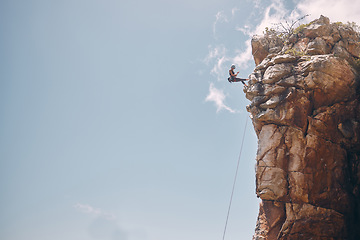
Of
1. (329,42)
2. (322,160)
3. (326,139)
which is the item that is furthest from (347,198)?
(329,42)

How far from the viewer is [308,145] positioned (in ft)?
56.7

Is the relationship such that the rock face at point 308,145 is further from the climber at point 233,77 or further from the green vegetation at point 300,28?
the climber at point 233,77

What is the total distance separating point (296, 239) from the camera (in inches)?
622

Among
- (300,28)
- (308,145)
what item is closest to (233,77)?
(300,28)

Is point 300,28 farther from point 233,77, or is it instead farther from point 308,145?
point 308,145

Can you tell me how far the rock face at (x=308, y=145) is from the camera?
16219mm

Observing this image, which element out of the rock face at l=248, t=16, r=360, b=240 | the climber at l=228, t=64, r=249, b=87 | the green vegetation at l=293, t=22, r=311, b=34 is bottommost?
the rock face at l=248, t=16, r=360, b=240

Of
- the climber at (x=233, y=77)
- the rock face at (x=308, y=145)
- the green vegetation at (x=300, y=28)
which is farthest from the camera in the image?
the climber at (x=233, y=77)

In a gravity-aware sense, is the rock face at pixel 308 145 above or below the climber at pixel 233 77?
below

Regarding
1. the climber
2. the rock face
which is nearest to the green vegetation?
the rock face

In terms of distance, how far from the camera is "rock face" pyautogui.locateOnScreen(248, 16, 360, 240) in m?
16.2

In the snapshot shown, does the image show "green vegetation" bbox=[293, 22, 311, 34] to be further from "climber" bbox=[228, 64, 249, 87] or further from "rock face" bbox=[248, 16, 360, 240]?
"climber" bbox=[228, 64, 249, 87]

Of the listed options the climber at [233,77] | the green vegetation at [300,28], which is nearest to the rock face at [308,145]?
the green vegetation at [300,28]

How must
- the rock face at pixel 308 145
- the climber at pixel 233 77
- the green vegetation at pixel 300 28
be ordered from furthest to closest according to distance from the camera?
the climber at pixel 233 77, the green vegetation at pixel 300 28, the rock face at pixel 308 145
